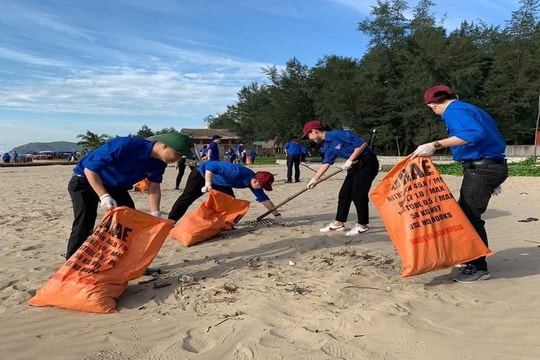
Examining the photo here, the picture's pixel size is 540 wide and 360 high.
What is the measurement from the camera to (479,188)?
→ 13.7 feet

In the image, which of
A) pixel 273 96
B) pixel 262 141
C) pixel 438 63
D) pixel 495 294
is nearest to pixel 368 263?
pixel 495 294

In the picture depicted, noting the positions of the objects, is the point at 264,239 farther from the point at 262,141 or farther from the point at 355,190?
the point at 262,141

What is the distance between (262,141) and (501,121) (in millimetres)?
26861

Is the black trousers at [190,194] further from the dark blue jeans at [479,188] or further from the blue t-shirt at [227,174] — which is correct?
the dark blue jeans at [479,188]

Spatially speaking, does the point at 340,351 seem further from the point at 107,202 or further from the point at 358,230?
the point at 358,230

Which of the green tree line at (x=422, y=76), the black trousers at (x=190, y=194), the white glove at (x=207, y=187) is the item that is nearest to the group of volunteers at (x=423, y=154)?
the white glove at (x=207, y=187)

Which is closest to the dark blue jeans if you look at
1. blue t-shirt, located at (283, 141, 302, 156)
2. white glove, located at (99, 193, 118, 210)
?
white glove, located at (99, 193, 118, 210)

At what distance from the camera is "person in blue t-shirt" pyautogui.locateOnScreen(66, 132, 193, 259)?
4.05 metres

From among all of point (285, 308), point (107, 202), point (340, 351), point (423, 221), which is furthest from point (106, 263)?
point (423, 221)

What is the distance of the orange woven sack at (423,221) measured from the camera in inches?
155

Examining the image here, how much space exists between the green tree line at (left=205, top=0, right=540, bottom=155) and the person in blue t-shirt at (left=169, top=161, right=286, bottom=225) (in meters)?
32.0

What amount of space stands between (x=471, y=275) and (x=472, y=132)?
4.02 feet

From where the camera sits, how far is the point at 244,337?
10.2 ft

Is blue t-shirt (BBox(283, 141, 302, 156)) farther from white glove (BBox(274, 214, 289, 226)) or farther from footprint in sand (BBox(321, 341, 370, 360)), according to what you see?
footprint in sand (BBox(321, 341, 370, 360))
